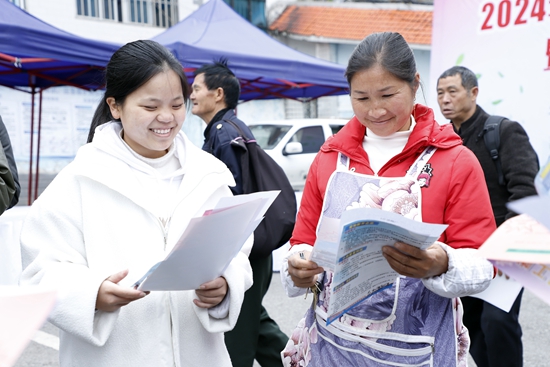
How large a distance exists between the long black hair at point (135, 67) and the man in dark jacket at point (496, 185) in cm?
186

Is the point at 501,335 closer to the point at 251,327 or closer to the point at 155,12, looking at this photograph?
the point at 251,327

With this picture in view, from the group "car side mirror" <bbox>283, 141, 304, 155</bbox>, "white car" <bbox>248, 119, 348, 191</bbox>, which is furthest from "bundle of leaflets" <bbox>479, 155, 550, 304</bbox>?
"car side mirror" <bbox>283, 141, 304, 155</bbox>

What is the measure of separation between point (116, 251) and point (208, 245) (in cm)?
36

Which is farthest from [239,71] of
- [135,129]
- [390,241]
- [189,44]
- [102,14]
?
[102,14]

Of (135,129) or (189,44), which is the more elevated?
(189,44)

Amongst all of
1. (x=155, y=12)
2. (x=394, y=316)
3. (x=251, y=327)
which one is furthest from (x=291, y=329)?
(x=155, y=12)

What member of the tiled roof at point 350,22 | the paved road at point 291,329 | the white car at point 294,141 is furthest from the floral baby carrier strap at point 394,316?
the tiled roof at point 350,22

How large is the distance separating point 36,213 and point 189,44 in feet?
18.4

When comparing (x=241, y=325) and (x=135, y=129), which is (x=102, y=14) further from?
(x=135, y=129)

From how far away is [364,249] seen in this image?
1392mm

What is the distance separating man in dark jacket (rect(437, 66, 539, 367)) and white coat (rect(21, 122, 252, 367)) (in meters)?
1.72

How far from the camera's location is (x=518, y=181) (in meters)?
2.85

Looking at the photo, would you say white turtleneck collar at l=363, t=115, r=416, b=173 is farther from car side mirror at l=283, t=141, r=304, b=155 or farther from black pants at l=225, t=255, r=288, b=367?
car side mirror at l=283, t=141, r=304, b=155

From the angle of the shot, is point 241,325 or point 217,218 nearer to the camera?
point 217,218
